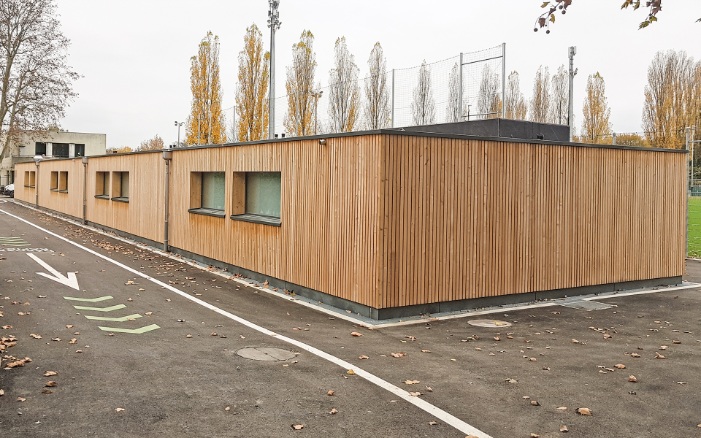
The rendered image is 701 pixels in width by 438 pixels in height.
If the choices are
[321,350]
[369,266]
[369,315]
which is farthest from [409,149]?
[321,350]

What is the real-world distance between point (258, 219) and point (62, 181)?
77.8 ft

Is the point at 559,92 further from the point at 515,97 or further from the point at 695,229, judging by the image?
the point at 695,229

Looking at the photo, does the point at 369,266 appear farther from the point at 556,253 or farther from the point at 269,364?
the point at 556,253

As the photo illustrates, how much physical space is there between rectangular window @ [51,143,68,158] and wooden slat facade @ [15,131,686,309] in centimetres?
6679

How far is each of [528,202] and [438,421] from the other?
752 centimetres

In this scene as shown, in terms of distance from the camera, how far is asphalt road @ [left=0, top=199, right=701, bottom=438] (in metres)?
5.71

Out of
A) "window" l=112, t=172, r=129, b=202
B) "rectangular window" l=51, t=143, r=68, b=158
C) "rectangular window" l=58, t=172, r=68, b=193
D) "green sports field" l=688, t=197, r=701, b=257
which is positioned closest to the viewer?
"green sports field" l=688, t=197, r=701, b=257

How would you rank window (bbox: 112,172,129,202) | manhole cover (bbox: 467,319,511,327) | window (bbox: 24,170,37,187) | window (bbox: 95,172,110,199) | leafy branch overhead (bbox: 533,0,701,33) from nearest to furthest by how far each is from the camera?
leafy branch overhead (bbox: 533,0,701,33) → manhole cover (bbox: 467,319,511,327) → window (bbox: 112,172,129,202) → window (bbox: 95,172,110,199) → window (bbox: 24,170,37,187)

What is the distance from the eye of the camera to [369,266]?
1055cm

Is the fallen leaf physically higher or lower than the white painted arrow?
lower

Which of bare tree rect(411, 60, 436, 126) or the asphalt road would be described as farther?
bare tree rect(411, 60, 436, 126)

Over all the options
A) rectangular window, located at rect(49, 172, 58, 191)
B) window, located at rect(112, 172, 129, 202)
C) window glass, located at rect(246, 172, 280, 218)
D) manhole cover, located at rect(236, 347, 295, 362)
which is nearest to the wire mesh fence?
window glass, located at rect(246, 172, 280, 218)

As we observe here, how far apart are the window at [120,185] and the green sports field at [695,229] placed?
822 inches

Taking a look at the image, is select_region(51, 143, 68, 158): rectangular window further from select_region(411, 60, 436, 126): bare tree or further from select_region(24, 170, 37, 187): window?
select_region(411, 60, 436, 126): bare tree
